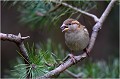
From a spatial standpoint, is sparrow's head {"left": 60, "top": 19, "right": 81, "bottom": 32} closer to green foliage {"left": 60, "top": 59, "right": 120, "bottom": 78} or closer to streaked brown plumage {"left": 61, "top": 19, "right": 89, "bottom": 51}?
streaked brown plumage {"left": 61, "top": 19, "right": 89, "bottom": 51}

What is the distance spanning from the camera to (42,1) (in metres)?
1.32

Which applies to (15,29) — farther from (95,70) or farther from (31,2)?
(31,2)

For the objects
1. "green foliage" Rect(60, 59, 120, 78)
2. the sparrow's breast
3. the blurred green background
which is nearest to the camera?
the sparrow's breast

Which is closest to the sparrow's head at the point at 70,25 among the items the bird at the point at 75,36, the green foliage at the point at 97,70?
the bird at the point at 75,36

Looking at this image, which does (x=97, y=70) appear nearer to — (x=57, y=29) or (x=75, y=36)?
(x=57, y=29)

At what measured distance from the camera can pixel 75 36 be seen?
1233mm

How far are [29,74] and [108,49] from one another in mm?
1547

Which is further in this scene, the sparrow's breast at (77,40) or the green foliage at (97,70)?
the green foliage at (97,70)

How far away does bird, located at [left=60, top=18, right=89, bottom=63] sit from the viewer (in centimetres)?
117

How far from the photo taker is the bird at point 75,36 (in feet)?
3.83

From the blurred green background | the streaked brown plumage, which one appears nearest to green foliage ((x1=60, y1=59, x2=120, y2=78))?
the blurred green background

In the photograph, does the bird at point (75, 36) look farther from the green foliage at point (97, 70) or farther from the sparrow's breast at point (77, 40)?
the green foliage at point (97, 70)

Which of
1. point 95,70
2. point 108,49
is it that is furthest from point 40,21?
point 108,49

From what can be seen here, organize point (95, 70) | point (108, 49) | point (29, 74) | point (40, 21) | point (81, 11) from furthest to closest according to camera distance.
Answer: point (108, 49)
point (95, 70)
point (40, 21)
point (81, 11)
point (29, 74)
